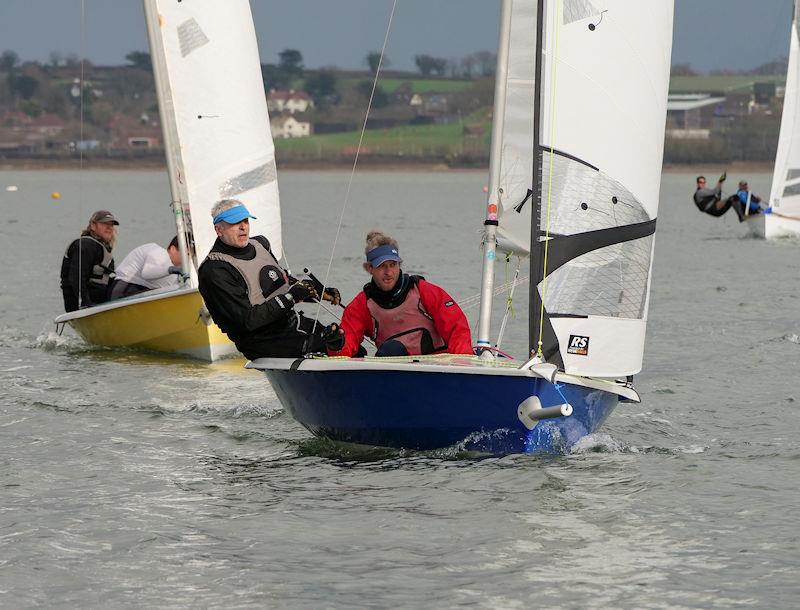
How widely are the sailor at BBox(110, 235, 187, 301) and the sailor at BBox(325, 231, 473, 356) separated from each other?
5.37m

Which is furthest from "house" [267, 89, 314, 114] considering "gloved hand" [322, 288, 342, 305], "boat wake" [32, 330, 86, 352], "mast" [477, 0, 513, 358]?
"mast" [477, 0, 513, 358]

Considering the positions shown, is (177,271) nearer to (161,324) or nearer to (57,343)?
(161,324)

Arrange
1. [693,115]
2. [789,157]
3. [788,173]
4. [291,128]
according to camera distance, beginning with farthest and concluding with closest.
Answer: [291,128] < [693,115] < [789,157] < [788,173]

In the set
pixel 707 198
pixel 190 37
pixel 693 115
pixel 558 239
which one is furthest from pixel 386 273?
pixel 693 115

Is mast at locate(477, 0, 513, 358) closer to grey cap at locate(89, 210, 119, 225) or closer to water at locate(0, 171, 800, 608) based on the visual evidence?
water at locate(0, 171, 800, 608)

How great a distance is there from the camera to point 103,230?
13844 mm

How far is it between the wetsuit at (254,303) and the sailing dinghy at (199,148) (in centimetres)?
450

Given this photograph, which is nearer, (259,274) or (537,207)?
(537,207)

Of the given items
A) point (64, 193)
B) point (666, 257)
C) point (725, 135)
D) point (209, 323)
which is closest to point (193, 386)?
point (209, 323)

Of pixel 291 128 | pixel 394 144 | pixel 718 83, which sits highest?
pixel 718 83

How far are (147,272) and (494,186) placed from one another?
6.23m

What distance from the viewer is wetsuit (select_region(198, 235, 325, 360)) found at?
8453mm

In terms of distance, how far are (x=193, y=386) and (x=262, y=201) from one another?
303cm

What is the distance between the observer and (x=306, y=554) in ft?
22.6
